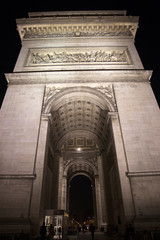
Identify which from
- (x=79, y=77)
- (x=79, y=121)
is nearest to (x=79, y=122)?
(x=79, y=121)

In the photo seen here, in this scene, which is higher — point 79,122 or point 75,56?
point 75,56

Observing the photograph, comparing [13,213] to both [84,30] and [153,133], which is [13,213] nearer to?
[153,133]

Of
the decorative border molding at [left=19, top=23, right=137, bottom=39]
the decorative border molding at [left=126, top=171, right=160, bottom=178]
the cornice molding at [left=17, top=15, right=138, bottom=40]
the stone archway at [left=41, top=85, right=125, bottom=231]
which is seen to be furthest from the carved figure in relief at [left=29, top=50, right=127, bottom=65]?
the decorative border molding at [left=126, top=171, right=160, bottom=178]

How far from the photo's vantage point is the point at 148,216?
9.27 metres

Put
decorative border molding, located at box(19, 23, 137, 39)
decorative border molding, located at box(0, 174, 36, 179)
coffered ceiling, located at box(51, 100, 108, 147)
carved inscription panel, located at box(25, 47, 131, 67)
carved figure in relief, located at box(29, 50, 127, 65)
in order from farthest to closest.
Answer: decorative border molding, located at box(19, 23, 137, 39) → carved figure in relief, located at box(29, 50, 127, 65) → carved inscription panel, located at box(25, 47, 131, 67) → coffered ceiling, located at box(51, 100, 108, 147) → decorative border molding, located at box(0, 174, 36, 179)

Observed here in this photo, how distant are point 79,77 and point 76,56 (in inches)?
133

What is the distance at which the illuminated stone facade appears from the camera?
9.83 meters

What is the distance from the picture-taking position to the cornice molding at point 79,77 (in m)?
14.8

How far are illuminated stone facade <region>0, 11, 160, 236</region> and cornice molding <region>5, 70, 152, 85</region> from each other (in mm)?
84

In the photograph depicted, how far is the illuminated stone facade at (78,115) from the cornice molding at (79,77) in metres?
0.08

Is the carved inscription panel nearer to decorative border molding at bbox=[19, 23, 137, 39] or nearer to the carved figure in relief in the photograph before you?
the carved figure in relief

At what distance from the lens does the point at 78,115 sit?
58.1 feet

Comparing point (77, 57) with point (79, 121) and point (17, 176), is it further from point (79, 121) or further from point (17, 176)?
point (17, 176)

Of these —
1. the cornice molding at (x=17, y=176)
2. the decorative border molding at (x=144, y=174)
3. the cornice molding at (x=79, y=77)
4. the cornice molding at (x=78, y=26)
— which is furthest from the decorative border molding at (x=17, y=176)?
the cornice molding at (x=78, y=26)
